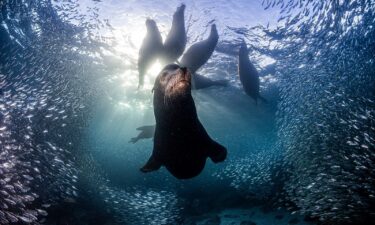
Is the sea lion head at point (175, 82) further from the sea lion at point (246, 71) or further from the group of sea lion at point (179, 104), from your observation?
the sea lion at point (246, 71)

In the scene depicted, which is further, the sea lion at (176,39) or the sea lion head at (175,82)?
the sea lion at (176,39)

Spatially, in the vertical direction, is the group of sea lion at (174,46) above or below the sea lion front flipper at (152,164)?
above

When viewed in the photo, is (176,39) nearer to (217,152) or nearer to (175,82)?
(217,152)

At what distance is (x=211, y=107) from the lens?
1805 centimetres

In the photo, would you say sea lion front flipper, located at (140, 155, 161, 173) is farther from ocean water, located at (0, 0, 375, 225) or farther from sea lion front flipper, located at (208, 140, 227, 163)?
ocean water, located at (0, 0, 375, 225)

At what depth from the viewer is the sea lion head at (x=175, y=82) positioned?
2301 millimetres

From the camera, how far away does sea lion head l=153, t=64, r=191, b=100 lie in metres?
2.30

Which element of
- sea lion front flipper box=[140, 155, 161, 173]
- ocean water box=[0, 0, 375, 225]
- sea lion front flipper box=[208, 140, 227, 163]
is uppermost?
ocean water box=[0, 0, 375, 225]

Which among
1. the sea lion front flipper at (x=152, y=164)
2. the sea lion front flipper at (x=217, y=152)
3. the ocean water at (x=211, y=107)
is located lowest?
the sea lion front flipper at (x=152, y=164)

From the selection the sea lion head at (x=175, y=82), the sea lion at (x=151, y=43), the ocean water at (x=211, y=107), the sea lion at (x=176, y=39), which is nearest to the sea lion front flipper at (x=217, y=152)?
the sea lion head at (x=175, y=82)

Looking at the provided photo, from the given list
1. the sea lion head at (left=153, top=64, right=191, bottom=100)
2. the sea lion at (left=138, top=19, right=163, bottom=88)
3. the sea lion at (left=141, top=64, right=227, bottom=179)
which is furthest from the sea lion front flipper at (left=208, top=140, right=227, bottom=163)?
the sea lion at (left=138, top=19, right=163, bottom=88)

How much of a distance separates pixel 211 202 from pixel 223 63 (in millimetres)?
13206

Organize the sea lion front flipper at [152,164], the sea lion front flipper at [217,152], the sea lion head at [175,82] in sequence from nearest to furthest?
the sea lion head at [175,82] < the sea lion front flipper at [217,152] < the sea lion front flipper at [152,164]

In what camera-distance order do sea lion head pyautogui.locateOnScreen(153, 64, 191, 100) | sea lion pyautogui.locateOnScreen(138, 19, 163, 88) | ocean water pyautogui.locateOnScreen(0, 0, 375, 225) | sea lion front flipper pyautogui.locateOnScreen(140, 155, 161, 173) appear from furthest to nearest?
ocean water pyautogui.locateOnScreen(0, 0, 375, 225), sea lion pyautogui.locateOnScreen(138, 19, 163, 88), sea lion front flipper pyautogui.locateOnScreen(140, 155, 161, 173), sea lion head pyautogui.locateOnScreen(153, 64, 191, 100)
